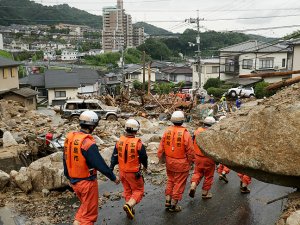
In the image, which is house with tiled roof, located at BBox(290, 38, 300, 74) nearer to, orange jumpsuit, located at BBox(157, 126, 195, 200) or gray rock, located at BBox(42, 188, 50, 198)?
orange jumpsuit, located at BBox(157, 126, 195, 200)

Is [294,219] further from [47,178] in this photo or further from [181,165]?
[47,178]

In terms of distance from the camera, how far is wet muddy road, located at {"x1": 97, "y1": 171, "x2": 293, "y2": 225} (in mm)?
6660

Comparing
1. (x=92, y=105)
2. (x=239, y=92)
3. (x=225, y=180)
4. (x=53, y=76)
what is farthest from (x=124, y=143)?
(x=53, y=76)

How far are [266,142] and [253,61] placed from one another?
141 feet

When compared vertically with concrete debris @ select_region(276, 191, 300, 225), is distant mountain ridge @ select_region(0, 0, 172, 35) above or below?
above

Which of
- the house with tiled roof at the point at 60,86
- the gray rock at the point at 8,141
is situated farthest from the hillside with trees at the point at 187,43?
the gray rock at the point at 8,141

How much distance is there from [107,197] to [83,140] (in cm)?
287

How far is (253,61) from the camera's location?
4553 centimetres

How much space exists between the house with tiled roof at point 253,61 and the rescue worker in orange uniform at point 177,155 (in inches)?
1413

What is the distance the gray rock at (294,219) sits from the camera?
4.27 m

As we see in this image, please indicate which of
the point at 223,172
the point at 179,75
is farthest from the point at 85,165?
the point at 179,75

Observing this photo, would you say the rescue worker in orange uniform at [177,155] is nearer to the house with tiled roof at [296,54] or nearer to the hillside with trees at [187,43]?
the house with tiled roof at [296,54]

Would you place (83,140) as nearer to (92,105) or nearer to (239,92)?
(92,105)

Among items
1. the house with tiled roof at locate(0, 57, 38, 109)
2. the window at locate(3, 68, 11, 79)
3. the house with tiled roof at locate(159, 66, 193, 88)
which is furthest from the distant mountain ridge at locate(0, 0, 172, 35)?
the window at locate(3, 68, 11, 79)
